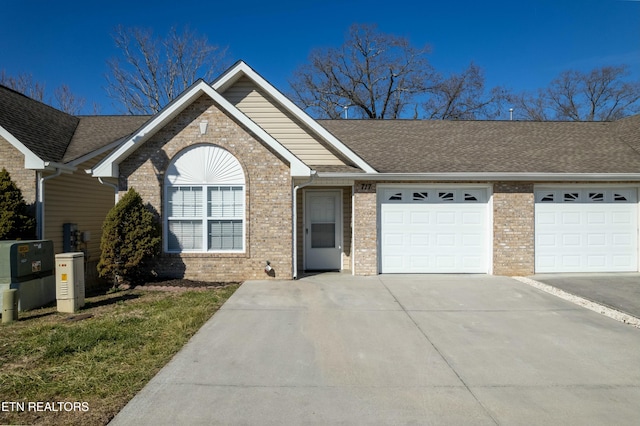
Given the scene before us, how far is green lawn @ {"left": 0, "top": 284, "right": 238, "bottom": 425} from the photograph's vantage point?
12.1ft

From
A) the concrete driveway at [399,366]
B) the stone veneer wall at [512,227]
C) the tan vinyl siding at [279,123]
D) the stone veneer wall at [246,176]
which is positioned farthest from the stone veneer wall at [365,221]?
the stone veneer wall at [512,227]

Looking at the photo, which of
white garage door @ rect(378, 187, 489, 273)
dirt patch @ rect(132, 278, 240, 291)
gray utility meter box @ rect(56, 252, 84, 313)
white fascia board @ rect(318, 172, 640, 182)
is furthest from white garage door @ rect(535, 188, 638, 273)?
gray utility meter box @ rect(56, 252, 84, 313)

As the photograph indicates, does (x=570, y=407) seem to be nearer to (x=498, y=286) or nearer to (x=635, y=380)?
(x=635, y=380)

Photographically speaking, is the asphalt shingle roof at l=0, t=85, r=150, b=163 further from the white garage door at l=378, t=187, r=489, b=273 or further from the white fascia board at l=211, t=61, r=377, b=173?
the white garage door at l=378, t=187, r=489, b=273

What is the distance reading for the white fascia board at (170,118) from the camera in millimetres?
8945

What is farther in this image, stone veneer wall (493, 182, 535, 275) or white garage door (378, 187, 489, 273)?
white garage door (378, 187, 489, 273)

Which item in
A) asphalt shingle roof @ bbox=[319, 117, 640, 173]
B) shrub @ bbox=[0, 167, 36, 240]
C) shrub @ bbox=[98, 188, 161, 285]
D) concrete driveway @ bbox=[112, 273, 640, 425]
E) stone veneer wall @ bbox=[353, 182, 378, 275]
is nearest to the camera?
concrete driveway @ bbox=[112, 273, 640, 425]

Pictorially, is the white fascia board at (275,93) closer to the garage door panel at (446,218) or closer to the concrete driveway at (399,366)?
the garage door panel at (446,218)

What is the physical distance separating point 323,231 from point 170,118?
5066 millimetres

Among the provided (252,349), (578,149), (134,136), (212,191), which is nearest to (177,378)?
(252,349)

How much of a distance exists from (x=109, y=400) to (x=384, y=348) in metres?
3.31

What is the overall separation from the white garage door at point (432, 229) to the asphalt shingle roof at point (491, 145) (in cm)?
73

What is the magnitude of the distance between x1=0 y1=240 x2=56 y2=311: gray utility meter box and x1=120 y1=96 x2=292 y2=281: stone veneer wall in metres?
2.27

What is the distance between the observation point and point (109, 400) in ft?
12.4
